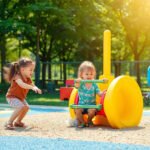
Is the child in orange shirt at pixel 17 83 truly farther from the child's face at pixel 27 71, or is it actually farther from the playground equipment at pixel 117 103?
the playground equipment at pixel 117 103

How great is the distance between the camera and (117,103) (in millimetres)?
8789

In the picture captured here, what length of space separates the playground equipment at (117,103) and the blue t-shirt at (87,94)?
0.50ft

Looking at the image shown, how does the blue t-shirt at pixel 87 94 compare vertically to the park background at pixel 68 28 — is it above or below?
below

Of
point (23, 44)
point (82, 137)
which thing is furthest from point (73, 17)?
point (82, 137)

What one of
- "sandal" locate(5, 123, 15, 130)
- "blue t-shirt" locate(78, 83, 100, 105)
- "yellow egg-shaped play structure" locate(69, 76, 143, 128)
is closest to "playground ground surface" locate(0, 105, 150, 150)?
"sandal" locate(5, 123, 15, 130)

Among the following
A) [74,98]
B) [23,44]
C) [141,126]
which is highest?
[23,44]

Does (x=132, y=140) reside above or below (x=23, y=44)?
below

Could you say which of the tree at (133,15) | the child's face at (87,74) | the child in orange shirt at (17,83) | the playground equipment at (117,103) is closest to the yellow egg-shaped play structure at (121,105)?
the playground equipment at (117,103)

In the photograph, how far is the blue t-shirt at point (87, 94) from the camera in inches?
348

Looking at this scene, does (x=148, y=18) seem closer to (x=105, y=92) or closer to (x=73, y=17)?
(x=73, y=17)

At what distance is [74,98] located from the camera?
29.9 ft

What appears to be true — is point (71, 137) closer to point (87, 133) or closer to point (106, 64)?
point (87, 133)

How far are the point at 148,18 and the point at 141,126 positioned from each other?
21.1 m

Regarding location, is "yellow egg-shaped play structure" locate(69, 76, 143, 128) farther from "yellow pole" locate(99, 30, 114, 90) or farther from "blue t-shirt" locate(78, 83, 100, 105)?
"yellow pole" locate(99, 30, 114, 90)
